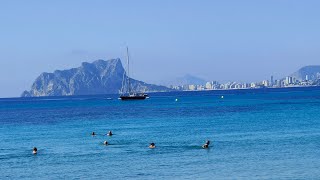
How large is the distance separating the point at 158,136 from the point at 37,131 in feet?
98.8

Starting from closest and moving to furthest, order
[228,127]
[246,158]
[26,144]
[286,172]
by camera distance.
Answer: [286,172], [246,158], [26,144], [228,127]

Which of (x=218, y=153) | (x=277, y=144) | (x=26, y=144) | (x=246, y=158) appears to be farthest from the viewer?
(x=26, y=144)

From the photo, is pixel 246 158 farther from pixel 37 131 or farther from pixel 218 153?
pixel 37 131

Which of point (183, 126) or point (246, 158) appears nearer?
point (246, 158)

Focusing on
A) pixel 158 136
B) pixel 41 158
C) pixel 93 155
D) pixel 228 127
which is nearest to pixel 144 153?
pixel 93 155

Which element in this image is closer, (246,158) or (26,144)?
(246,158)

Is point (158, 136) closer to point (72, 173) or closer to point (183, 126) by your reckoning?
point (183, 126)

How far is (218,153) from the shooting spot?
7538 centimetres

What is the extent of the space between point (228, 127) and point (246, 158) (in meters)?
41.3

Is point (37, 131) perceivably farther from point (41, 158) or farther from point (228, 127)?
point (41, 158)

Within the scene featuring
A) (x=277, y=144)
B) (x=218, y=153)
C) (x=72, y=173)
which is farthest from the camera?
(x=277, y=144)

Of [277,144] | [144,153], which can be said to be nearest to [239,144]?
[277,144]

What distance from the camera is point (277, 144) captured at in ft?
267

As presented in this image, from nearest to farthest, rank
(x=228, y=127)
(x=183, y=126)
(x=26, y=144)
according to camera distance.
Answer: (x=26, y=144) < (x=228, y=127) < (x=183, y=126)
